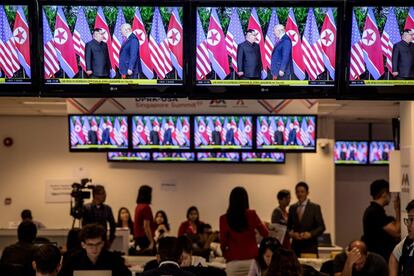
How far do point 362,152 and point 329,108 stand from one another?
162 inches

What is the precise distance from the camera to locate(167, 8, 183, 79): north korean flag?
565cm

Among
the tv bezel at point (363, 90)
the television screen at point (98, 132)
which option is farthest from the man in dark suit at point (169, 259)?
the television screen at point (98, 132)

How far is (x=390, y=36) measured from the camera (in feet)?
18.5

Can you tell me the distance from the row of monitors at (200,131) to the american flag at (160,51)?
16.2 feet

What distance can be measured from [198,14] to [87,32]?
0.76 m

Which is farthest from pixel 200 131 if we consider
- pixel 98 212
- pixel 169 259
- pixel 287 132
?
pixel 169 259

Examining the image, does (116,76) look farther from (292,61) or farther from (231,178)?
(231,178)

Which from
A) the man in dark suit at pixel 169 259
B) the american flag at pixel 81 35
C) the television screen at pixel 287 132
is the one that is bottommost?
the man in dark suit at pixel 169 259

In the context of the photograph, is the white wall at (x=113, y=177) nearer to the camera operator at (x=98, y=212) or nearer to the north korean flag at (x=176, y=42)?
the camera operator at (x=98, y=212)

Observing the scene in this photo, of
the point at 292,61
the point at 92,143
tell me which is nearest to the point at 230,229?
the point at 292,61

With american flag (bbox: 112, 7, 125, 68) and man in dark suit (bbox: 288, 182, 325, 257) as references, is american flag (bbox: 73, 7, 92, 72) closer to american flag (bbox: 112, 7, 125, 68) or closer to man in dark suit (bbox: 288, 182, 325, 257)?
american flag (bbox: 112, 7, 125, 68)

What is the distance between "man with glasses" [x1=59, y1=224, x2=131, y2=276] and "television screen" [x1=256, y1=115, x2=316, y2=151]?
4909 mm

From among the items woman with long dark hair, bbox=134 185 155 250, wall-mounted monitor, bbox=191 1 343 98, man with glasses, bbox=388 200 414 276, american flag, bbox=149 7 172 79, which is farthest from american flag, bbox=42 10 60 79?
woman with long dark hair, bbox=134 185 155 250

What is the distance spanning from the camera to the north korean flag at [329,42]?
18.5 ft
